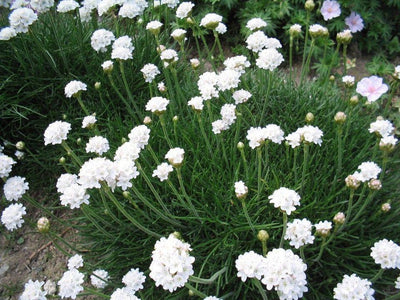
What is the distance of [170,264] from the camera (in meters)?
1.54

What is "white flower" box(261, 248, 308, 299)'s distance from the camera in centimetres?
157

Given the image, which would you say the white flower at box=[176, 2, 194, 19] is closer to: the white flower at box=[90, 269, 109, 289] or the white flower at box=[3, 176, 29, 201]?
the white flower at box=[3, 176, 29, 201]

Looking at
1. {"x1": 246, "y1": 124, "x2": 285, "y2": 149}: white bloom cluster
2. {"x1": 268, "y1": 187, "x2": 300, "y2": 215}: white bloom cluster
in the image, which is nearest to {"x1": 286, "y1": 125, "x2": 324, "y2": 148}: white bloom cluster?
{"x1": 246, "y1": 124, "x2": 285, "y2": 149}: white bloom cluster

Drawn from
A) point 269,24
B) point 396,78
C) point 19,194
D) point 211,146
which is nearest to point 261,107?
point 211,146

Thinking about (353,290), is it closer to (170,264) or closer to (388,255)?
(388,255)

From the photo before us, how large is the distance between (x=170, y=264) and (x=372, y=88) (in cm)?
217

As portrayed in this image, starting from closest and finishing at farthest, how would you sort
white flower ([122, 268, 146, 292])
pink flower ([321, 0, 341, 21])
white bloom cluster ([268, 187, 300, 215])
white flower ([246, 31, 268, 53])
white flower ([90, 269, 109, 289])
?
1. white bloom cluster ([268, 187, 300, 215])
2. white flower ([122, 268, 146, 292])
3. white flower ([90, 269, 109, 289])
4. white flower ([246, 31, 268, 53])
5. pink flower ([321, 0, 341, 21])

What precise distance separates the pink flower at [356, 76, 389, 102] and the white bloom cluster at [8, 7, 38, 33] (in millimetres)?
2420

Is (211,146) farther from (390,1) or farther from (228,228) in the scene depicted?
(390,1)

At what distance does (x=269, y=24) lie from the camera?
4.15m

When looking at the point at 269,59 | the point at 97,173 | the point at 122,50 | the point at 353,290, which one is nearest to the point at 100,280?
Result: the point at 97,173

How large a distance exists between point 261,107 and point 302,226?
1.43 metres

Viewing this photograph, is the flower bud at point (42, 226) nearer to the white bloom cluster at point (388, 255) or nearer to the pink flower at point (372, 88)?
the white bloom cluster at point (388, 255)

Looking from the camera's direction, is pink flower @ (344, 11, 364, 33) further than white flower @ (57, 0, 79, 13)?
Yes
